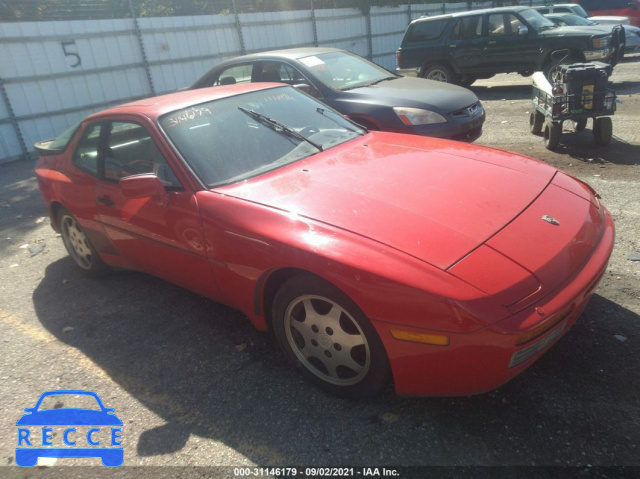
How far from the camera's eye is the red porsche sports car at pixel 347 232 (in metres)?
2.09

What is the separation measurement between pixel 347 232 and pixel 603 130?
18.4ft

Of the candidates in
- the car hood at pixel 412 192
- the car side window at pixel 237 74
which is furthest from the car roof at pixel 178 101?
the car side window at pixel 237 74

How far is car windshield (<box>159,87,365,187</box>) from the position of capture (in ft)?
10.1

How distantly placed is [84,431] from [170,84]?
11.2 m

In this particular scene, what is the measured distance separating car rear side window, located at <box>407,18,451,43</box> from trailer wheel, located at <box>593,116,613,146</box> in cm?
650

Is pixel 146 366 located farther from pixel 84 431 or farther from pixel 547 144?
pixel 547 144

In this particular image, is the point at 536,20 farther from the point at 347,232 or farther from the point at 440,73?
Answer: the point at 347,232

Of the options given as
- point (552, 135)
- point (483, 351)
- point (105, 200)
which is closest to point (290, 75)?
point (552, 135)

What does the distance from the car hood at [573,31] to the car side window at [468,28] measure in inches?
56.0

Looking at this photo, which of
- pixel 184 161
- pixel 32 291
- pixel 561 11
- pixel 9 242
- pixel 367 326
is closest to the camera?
pixel 367 326

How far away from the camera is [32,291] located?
434 cm

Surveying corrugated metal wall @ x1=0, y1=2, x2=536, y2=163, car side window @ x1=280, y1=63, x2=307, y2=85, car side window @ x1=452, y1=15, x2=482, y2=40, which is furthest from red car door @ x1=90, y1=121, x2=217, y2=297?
car side window @ x1=452, y1=15, x2=482, y2=40

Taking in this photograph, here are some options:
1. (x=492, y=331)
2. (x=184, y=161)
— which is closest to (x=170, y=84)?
(x=184, y=161)

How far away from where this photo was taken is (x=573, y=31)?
10.3m
